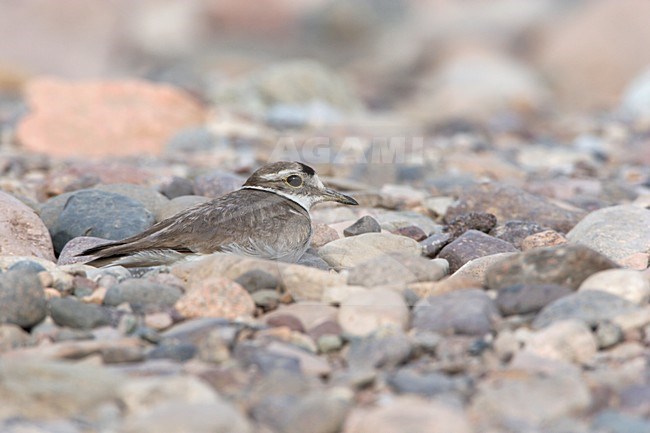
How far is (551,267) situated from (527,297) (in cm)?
30

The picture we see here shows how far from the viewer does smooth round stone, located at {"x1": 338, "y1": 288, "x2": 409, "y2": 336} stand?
4738 mm

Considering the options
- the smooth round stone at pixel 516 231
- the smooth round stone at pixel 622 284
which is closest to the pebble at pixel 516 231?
the smooth round stone at pixel 516 231

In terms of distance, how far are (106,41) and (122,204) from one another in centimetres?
2965

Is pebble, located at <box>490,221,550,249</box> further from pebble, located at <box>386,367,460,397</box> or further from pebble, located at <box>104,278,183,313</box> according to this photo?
pebble, located at <box>386,367,460,397</box>

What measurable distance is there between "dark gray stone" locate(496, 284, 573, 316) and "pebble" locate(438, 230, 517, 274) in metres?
1.35

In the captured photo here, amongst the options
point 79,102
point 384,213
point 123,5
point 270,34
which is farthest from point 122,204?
point 123,5

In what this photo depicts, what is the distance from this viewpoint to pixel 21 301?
15.9 feet

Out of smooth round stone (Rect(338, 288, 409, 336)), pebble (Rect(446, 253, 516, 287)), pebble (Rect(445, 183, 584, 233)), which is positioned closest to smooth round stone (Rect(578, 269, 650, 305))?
pebble (Rect(446, 253, 516, 287))

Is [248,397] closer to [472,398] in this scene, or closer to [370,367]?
[370,367]

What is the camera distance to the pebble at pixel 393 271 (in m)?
5.34

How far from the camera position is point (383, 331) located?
4.66 metres

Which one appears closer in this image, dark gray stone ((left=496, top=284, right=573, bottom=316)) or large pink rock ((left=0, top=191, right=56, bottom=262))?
dark gray stone ((left=496, top=284, right=573, bottom=316))

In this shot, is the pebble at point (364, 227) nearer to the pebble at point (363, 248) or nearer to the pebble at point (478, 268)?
the pebble at point (363, 248)

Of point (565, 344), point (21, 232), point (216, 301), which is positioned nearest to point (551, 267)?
point (565, 344)
